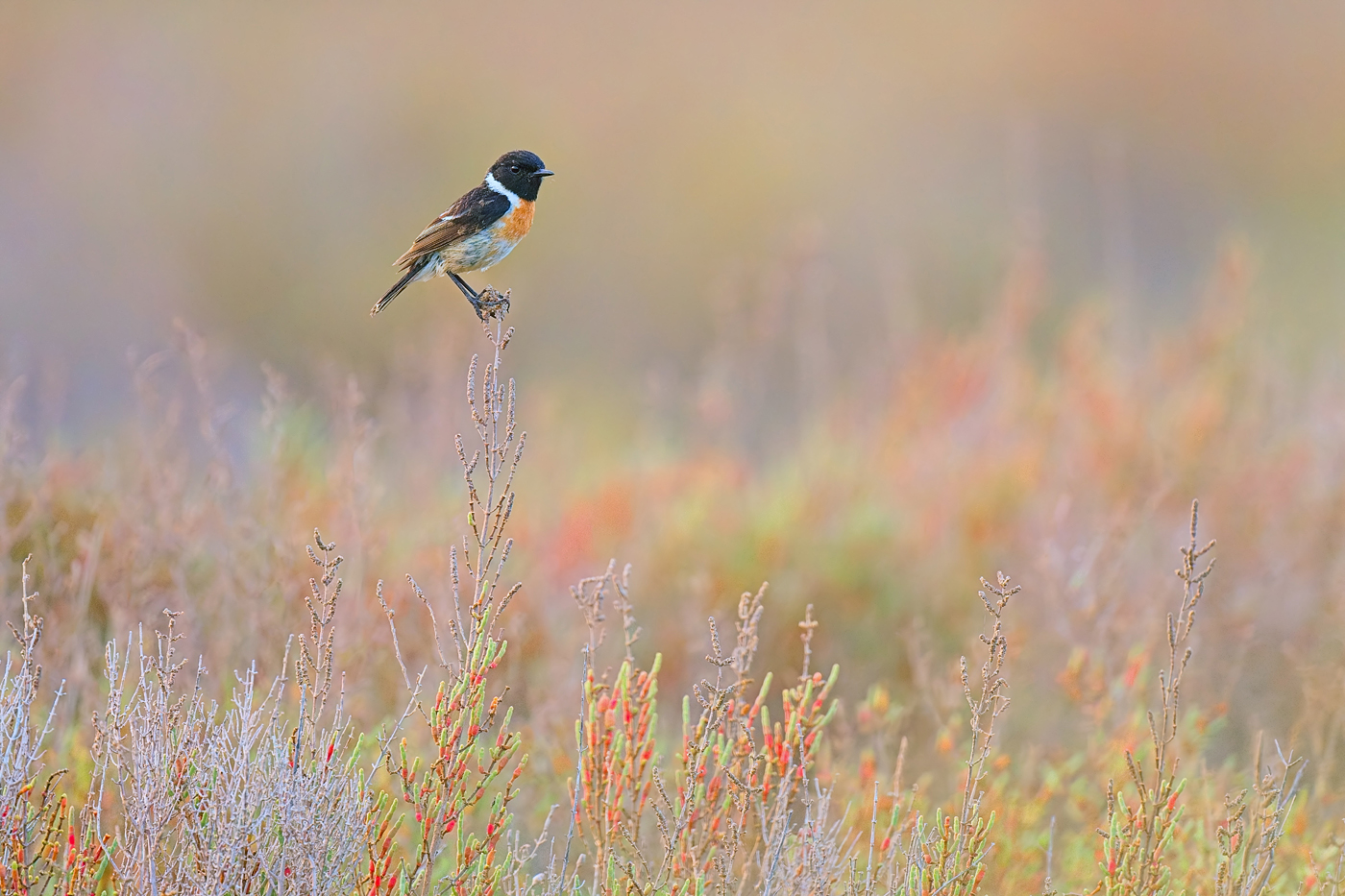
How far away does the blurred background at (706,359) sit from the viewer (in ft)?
15.7

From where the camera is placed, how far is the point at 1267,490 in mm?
6074

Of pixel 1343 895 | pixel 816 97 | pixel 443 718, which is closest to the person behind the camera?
pixel 443 718

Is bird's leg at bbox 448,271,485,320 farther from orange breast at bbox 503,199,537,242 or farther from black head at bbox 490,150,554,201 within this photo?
black head at bbox 490,150,554,201

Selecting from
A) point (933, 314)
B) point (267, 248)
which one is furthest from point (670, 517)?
point (267, 248)

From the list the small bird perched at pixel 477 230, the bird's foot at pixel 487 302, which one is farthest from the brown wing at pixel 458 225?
the bird's foot at pixel 487 302

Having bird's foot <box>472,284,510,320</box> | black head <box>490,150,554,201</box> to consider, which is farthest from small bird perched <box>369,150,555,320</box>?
bird's foot <box>472,284,510,320</box>

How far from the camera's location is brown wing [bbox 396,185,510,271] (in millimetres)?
4324

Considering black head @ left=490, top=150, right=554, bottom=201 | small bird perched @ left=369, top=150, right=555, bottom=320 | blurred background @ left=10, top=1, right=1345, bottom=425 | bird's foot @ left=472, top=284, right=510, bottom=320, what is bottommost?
bird's foot @ left=472, top=284, right=510, bottom=320

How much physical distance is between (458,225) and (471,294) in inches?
14.3

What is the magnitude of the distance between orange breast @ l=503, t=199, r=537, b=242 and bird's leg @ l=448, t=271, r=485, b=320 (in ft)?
0.78

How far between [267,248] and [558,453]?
10.6m

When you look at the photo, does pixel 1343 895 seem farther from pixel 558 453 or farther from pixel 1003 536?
pixel 558 453

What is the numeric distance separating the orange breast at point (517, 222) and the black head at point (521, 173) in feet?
0.15

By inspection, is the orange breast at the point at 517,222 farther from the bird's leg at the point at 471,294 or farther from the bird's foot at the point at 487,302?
the bird's foot at the point at 487,302
